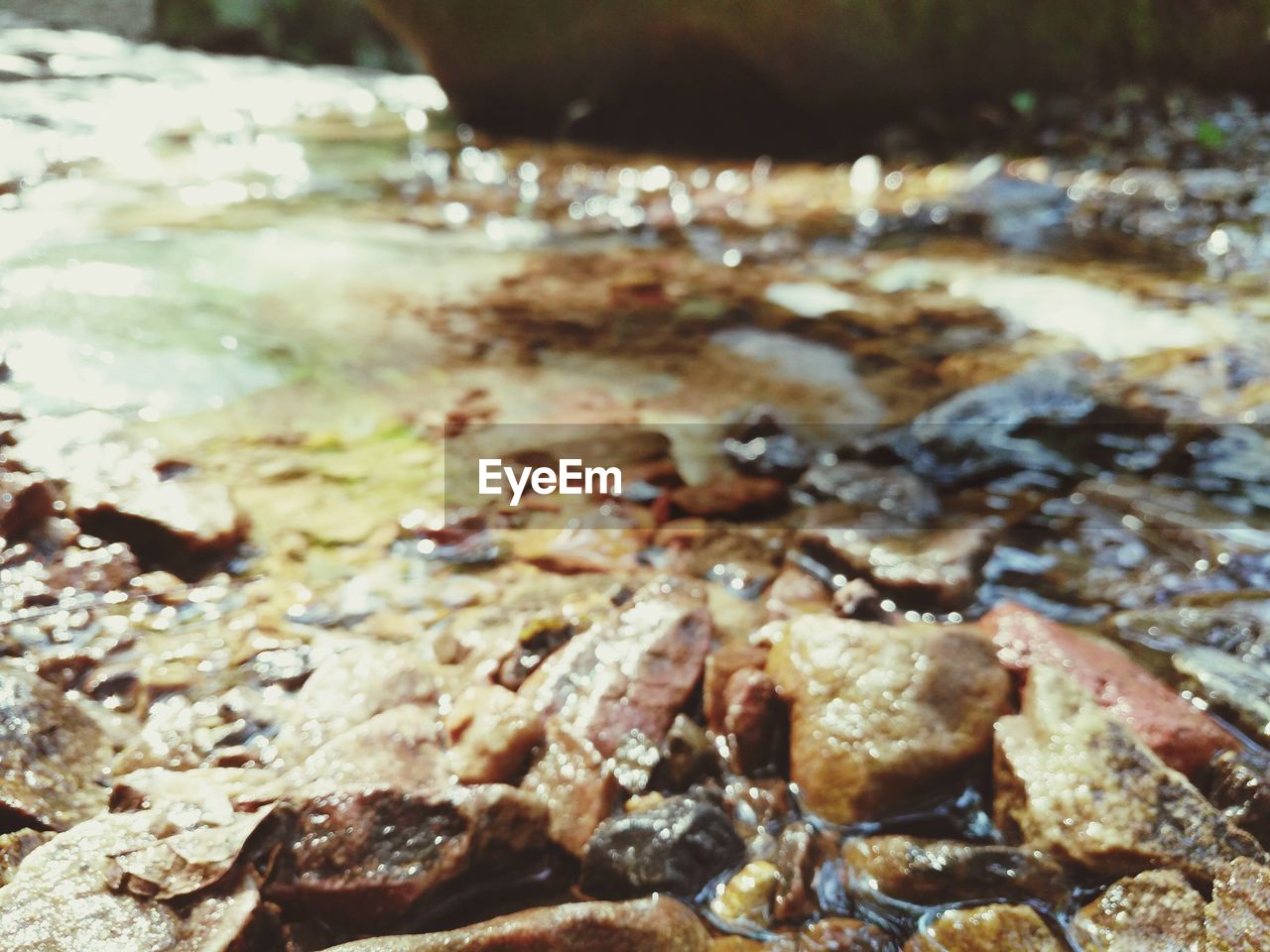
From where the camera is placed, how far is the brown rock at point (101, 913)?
1221 millimetres

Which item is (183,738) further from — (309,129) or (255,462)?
Result: (309,129)

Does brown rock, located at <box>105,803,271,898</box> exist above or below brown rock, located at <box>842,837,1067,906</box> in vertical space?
above

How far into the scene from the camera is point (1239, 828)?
146 centimetres

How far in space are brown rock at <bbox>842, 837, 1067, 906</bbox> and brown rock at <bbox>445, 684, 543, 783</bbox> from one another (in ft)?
2.12

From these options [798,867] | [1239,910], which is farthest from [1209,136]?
[798,867]

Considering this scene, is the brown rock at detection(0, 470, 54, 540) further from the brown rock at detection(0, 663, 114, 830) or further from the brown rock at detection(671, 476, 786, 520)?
the brown rock at detection(671, 476, 786, 520)

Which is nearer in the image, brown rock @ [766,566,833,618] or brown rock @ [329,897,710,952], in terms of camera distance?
brown rock @ [329,897,710,952]

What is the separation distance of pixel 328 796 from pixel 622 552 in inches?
43.2

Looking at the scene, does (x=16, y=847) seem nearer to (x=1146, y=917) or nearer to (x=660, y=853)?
(x=660, y=853)

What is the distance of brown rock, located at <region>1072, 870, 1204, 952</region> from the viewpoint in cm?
130

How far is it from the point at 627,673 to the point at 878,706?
511 mm

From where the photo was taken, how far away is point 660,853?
4.72 ft

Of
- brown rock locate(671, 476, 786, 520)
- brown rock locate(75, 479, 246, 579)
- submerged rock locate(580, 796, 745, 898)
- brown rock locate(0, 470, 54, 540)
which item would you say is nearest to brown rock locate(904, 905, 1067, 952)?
submerged rock locate(580, 796, 745, 898)

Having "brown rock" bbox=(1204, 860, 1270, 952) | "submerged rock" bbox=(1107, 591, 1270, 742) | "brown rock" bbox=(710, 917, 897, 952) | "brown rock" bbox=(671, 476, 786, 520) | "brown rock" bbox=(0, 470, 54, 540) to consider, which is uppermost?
"brown rock" bbox=(0, 470, 54, 540)
